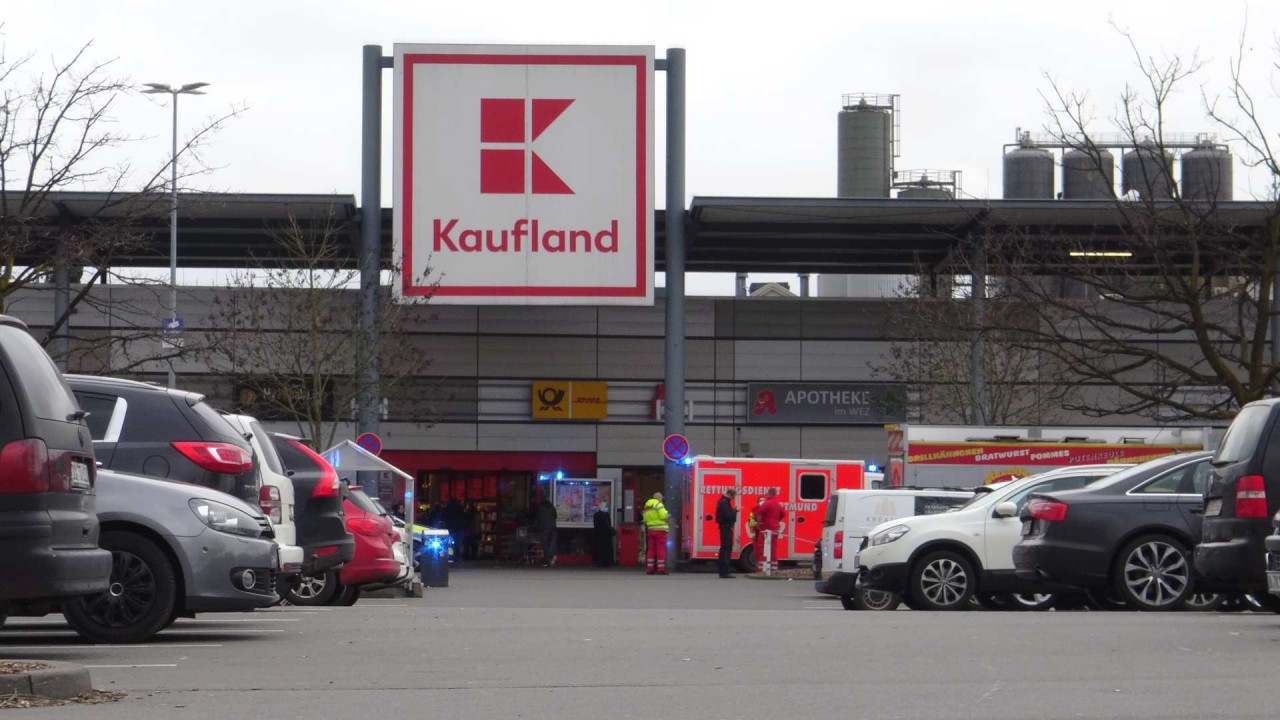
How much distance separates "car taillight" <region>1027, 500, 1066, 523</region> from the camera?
16.1 metres

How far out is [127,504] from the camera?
1147 centimetres

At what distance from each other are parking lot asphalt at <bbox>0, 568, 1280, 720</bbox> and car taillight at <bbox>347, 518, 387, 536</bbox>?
9.45 ft

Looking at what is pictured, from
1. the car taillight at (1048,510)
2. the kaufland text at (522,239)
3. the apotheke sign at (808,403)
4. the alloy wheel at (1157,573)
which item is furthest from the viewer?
the apotheke sign at (808,403)

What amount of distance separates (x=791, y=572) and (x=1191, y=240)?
11704mm

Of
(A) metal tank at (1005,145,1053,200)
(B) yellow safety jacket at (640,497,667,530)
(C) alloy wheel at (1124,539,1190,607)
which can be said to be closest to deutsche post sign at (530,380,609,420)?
(B) yellow safety jacket at (640,497,667,530)

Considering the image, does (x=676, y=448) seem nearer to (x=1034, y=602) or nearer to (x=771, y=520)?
(x=771, y=520)

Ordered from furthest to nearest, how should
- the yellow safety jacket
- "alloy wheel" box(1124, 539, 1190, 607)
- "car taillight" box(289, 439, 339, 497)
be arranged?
the yellow safety jacket, "alloy wheel" box(1124, 539, 1190, 607), "car taillight" box(289, 439, 339, 497)

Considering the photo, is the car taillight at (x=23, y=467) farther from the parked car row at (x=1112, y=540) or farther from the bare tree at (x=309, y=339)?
the bare tree at (x=309, y=339)

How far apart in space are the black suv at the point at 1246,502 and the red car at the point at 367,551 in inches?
351

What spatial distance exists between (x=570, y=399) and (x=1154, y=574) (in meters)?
31.4

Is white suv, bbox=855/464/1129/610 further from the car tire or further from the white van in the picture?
the white van

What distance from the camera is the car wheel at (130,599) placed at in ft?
37.9

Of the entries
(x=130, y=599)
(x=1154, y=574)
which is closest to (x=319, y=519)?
(x=130, y=599)

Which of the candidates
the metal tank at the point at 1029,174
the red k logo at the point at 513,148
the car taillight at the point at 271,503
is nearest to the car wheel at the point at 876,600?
the car taillight at the point at 271,503
